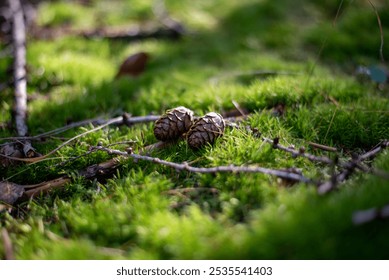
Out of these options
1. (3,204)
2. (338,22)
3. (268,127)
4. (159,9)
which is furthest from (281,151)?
(159,9)

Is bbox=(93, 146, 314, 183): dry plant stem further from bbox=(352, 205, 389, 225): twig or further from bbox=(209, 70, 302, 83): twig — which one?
bbox=(209, 70, 302, 83): twig

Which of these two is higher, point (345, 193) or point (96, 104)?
point (96, 104)

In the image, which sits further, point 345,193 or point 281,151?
point 281,151

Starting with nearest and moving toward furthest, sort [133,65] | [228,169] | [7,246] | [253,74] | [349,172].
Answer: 1. [7,246]
2. [349,172]
3. [228,169]
4. [253,74]
5. [133,65]

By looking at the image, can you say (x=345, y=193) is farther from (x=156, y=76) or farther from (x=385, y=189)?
(x=156, y=76)

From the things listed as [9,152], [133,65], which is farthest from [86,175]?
[133,65]

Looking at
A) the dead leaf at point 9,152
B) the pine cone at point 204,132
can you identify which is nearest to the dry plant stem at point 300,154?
the pine cone at point 204,132

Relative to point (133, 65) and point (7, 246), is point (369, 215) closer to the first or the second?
point (7, 246)
